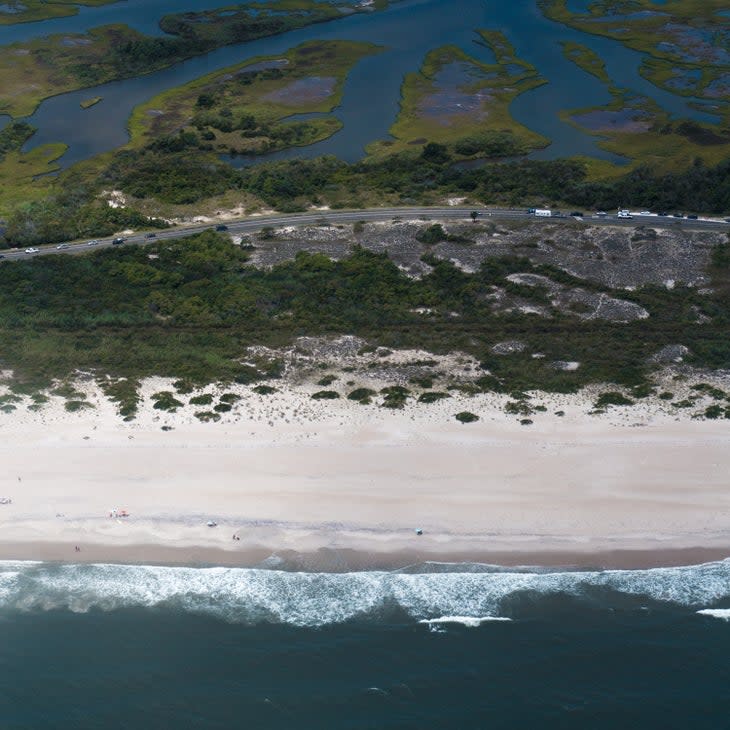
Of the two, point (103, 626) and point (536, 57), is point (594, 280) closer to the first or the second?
point (103, 626)

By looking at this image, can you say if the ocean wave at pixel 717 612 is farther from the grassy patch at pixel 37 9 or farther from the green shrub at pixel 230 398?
the grassy patch at pixel 37 9

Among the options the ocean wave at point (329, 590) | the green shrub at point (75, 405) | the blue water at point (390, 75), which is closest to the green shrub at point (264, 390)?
the green shrub at point (75, 405)

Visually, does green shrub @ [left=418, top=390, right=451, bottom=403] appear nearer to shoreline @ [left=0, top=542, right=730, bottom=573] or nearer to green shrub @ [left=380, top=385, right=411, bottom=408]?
green shrub @ [left=380, top=385, right=411, bottom=408]

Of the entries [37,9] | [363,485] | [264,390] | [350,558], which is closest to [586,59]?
[37,9]

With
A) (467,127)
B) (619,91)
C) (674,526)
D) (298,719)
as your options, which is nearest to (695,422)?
(674,526)

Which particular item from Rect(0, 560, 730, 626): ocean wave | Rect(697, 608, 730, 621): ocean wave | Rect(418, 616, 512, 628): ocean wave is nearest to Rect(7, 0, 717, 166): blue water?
Rect(0, 560, 730, 626): ocean wave
